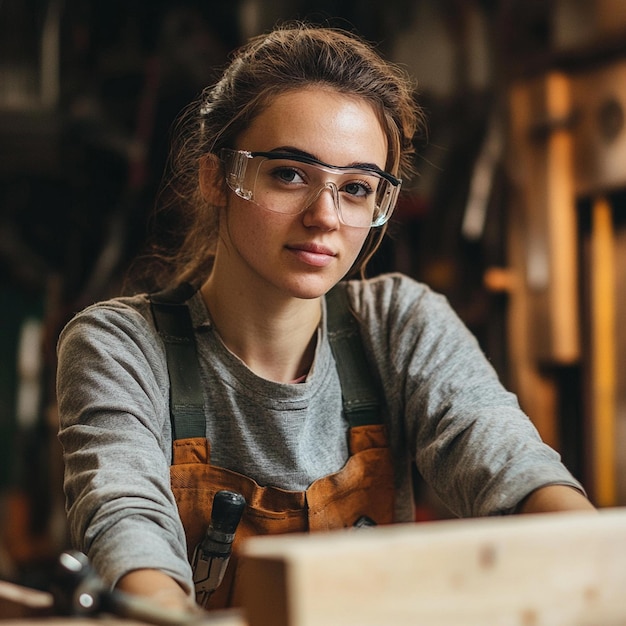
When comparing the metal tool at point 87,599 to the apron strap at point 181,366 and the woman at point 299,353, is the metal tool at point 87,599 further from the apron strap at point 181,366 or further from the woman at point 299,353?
the apron strap at point 181,366

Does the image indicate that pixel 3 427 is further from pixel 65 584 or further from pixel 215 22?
pixel 65 584

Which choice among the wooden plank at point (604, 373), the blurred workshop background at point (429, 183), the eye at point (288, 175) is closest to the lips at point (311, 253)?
the eye at point (288, 175)

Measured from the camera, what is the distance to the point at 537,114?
3920mm

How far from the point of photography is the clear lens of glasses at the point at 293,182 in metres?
1.67

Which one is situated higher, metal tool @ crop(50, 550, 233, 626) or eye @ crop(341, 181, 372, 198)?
eye @ crop(341, 181, 372, 198)

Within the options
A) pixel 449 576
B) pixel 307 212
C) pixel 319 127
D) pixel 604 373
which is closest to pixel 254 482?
pixel 307 212

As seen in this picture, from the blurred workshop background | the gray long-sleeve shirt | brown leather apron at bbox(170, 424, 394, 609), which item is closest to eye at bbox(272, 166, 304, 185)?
the gray long-sleeve shirt

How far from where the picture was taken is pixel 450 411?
175 centimetres

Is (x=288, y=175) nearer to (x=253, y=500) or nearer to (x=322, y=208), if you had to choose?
(x=322, y=208)

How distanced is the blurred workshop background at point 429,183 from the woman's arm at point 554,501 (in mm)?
2285

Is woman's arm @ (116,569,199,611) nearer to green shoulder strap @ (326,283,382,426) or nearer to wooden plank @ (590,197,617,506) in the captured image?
green shoulder strap @ (326,283,382,426)

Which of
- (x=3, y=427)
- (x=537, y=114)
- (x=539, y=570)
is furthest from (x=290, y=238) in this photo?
(x=3, y=427)

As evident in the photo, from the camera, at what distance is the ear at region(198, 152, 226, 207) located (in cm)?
183

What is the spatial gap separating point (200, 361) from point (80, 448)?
360mm
